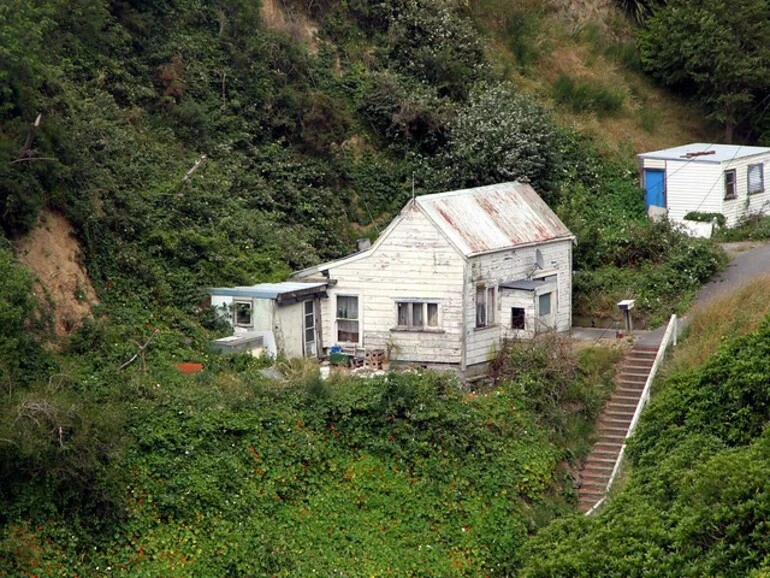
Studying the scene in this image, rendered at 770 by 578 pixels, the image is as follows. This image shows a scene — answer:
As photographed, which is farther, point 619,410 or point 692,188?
point 692,188

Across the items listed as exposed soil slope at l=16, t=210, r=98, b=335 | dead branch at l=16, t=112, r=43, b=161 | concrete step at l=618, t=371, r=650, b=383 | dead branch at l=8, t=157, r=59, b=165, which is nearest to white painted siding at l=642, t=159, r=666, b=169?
concrete step at l=618, t=371, r=650, b=383

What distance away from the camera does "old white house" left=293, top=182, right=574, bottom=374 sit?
94.1 feet

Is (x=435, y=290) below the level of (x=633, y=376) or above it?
above

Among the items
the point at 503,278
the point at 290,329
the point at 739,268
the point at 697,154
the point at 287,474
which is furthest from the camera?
the point at 697,154

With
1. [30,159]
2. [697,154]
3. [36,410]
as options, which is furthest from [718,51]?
[36,410]

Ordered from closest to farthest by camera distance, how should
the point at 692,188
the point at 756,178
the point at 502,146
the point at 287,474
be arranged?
1. the point at 287,474
2. the point at 502,146
3. the point at 692,188
4. the point at 756,178

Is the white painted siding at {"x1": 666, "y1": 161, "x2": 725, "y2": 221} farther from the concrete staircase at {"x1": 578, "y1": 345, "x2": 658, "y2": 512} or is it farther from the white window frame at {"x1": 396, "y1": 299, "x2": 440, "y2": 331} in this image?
the white window frame at {"x1": 396, "y1": 299, "x2": 440, "y2": 331}

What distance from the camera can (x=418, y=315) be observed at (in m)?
29.0

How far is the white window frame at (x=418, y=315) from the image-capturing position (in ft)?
94.6

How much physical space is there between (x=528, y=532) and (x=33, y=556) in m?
8.22

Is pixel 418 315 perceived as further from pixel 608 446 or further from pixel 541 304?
pixel 608 446

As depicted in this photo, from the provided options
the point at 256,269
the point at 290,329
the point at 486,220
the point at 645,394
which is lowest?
the point at 645,394

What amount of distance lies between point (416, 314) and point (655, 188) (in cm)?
1140

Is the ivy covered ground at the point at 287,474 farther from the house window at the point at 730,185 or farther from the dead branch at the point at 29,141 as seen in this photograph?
the house window at the point at 730,185
